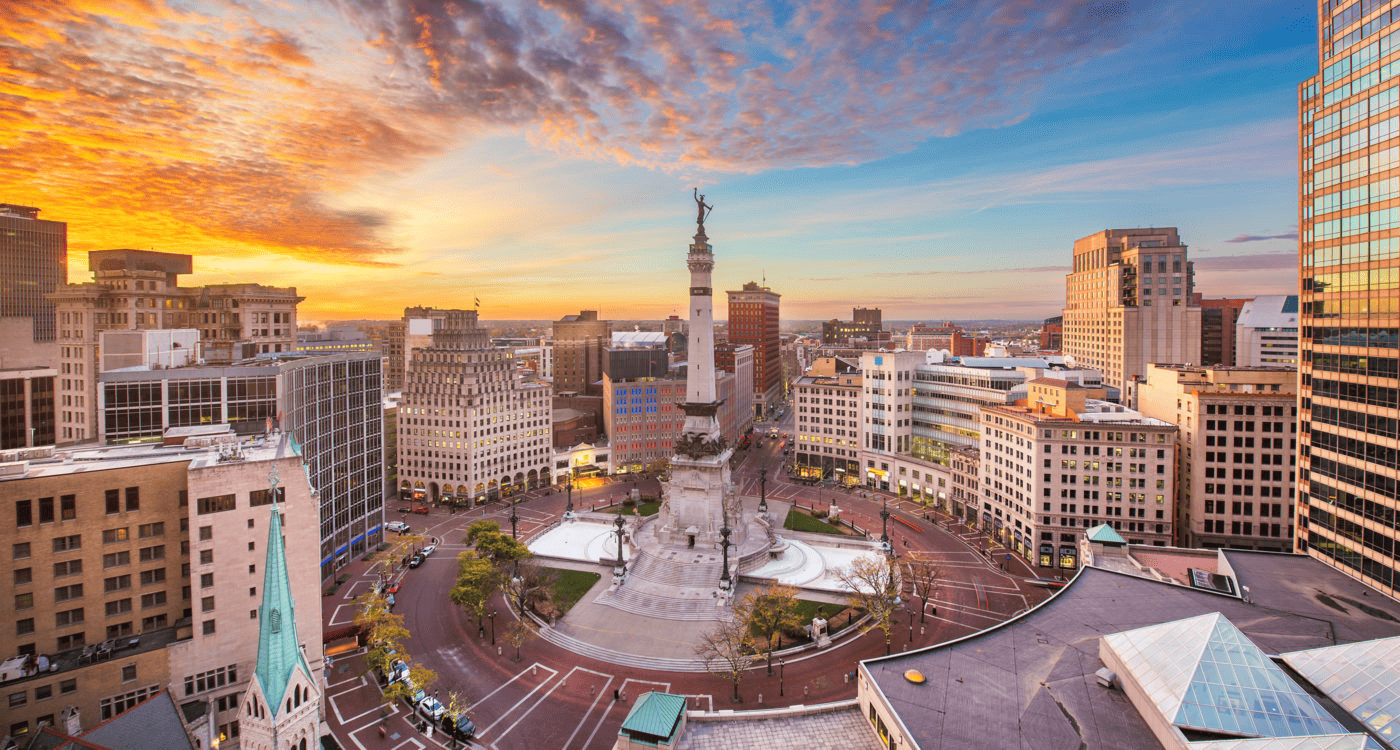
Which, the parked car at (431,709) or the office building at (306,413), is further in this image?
the office building at (306,413)

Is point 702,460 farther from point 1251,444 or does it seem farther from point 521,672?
point 1251,444

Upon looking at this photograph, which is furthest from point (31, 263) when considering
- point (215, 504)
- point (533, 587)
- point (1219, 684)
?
point (1219, 684)

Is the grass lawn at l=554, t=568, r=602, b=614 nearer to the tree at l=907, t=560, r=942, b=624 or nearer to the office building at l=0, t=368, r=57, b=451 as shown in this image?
the tree at l=907, t=560, r=942, b=624

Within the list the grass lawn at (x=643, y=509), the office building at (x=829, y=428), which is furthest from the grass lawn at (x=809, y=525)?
the office building at (x=829, y=428)

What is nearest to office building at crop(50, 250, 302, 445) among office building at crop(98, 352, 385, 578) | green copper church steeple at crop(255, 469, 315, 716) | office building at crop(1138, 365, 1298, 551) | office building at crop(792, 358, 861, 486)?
office building at crop(98, 352, 385, 578)

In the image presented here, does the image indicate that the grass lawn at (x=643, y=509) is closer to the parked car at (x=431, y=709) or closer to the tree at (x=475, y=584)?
the tree at (x=475, y=584)

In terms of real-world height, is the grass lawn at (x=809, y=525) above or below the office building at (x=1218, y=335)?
below
